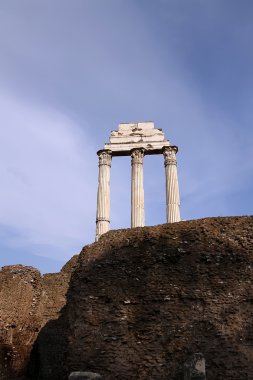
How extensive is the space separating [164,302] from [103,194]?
17758 mm

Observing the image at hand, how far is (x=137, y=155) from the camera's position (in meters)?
25.5

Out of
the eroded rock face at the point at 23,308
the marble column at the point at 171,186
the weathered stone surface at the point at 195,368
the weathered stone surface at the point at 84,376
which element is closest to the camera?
the weathered stone surface at the point at 195,368

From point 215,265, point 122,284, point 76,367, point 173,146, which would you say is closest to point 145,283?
point 122,284

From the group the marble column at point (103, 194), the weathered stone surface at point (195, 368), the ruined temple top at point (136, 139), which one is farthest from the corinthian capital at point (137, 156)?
the weathered stone surface at point (195, 368)

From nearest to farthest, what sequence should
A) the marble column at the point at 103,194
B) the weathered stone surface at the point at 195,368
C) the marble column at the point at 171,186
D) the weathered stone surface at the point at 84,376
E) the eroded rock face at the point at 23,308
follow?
1. the weathered stone surface at the point at 195,368
2. the weathered stone surface at the point at 84,376
3. the eroded rock face at the point at 23,308
4. the marble column at the point at 171,186
5. the marble column at the point at 103,194

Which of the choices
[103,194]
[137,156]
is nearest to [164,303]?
[103,194]

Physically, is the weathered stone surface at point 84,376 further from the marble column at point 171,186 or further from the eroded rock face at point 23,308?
the marble column at point 171,186

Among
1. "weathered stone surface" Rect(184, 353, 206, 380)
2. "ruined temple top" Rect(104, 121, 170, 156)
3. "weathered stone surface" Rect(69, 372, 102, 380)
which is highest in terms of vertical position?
"ruined temple top" Rect(104, 121, 170, 156)

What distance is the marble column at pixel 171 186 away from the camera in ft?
78.0

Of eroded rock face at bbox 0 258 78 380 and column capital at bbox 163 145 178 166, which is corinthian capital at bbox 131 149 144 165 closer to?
column capital at bbox 163 145 178 166

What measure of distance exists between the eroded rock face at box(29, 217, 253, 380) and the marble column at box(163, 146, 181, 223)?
15552 mm

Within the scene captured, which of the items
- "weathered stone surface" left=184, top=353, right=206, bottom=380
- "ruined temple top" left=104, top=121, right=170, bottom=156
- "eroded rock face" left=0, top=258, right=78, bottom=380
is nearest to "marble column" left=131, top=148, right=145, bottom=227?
"ruined temple top" left=104, top=121, right=170, bottom=156

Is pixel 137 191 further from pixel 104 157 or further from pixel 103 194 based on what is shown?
pixel 104 157

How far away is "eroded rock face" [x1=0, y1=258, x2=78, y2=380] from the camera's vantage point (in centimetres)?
1027
